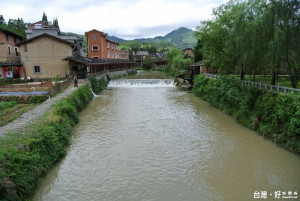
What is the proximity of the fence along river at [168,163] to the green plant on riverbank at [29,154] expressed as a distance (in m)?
0.67

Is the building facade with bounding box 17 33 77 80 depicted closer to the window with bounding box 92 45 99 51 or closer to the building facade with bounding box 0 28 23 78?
the building facade with bounding box 0 28 23 78

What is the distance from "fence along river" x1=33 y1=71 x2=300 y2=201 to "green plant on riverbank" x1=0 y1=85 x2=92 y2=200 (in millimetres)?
665

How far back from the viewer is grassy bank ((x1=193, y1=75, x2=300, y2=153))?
13297 millimetres

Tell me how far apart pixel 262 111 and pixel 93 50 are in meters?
50.4

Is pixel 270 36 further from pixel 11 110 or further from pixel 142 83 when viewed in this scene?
pixel 142 83

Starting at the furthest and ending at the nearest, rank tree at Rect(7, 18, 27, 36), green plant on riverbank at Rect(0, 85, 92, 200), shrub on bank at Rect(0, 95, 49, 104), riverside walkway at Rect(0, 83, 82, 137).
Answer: tree at Rect(7, 18, 27, 36) → shrub on bank at Rect(0, 95, 49, 104) → riverside walkway at Rect(0, 83, 82, 137) → green plant on riverbank at Rect(0, 85, 92, 200)

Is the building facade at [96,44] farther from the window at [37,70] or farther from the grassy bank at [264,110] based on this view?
the grassy bank at [264,110]

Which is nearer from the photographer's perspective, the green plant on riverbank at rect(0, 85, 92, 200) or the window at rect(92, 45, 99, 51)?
the green plant on riverbank at rect(0, 85, 92, 200)

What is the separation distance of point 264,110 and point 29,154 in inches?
589

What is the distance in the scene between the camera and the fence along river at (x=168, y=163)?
9773 mm

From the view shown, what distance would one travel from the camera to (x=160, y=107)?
25281mm

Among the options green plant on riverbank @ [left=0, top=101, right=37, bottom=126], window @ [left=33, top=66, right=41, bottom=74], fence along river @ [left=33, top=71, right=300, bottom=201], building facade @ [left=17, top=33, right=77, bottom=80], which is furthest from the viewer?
window @ [left=33, top=66, right=41, bottom=74]

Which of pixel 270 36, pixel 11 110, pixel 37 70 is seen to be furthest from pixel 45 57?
pixel 270 36

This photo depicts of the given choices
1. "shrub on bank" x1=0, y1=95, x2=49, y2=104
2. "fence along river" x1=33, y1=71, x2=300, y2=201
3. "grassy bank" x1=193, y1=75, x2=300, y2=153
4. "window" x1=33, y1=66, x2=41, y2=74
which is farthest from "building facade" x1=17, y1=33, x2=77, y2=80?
"grassy bank" x1=193, y1=75, x2=300, y2=153
